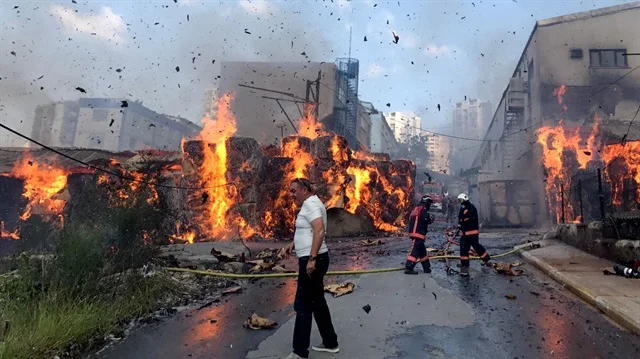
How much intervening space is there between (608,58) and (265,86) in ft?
101

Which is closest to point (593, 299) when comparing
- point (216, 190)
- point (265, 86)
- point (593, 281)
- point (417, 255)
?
point (593, 281)

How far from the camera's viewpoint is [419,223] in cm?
884

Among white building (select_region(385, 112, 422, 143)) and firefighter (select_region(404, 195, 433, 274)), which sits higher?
white building (select_region(385, 112, 422, 143))

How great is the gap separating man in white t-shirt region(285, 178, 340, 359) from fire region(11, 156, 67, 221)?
65.0 ft

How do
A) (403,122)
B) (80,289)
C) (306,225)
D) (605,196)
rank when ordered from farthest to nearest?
1. (403,122)
2. (605,196)
3. (80,289)
4. (306,225)

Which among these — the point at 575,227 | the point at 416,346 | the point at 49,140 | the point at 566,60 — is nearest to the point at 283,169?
the point at 575,227

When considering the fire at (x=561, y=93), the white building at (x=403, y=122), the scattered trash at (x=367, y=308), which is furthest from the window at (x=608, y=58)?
the white building at (x=403, y=122)

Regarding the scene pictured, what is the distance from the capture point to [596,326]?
17.2 ft

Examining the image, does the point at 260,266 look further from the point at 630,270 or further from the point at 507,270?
the point at 630,270

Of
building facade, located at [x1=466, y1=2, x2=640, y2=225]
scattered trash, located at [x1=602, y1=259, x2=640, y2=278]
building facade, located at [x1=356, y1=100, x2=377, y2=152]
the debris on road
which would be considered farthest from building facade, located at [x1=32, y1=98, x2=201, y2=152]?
scattered trash, located at [x1=602, y1=259, x2=640, y2=278]

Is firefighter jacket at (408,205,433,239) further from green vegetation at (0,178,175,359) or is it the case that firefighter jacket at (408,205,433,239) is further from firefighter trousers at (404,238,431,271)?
green vegetation at (0,178,175,359)

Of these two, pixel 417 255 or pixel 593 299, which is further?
pixel 417 255

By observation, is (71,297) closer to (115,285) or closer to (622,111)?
(115,285)

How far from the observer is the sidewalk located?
5453 millimetres
